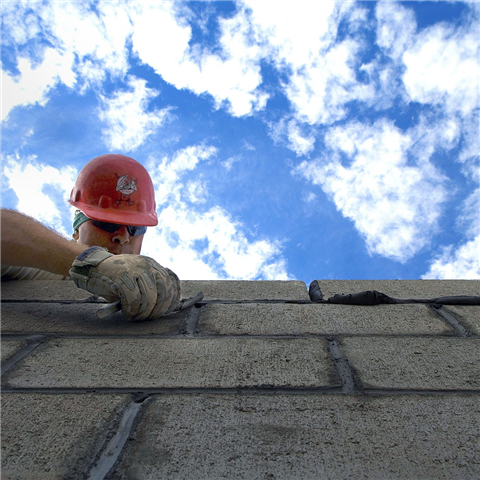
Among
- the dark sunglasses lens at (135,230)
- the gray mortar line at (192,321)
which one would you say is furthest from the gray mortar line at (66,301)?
the dark sunglasses lens at (135,230)

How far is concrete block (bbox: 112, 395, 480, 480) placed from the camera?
2.27 feet

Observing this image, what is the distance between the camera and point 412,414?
0.85 meters

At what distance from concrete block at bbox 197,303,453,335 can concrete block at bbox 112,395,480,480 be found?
393 millimetres

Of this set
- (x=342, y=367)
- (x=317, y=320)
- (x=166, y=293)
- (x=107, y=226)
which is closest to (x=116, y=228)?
(x=107, y=226)

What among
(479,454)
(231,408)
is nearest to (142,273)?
(231,408)

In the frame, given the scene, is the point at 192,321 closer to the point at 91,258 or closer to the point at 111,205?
the point at 91,258

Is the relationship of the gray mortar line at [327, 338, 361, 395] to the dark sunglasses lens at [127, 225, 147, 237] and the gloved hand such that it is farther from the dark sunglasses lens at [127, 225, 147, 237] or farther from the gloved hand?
the dark sunglasses lens at [127, 225, 147, 237]

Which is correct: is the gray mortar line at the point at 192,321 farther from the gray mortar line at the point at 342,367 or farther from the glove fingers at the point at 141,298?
the gray mortar line at the point at 342,367

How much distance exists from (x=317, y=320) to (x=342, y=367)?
1.08 feet

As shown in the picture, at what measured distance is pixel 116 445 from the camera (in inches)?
30.2

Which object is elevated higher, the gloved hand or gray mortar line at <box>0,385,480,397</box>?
the gloved hand

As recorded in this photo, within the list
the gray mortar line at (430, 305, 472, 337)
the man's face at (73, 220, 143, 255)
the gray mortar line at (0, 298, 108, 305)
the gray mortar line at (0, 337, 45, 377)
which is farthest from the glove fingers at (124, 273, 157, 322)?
the man's face at (73, 220, 143, 255)

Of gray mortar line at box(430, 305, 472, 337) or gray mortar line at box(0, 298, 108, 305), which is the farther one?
gray mortar line at box(0, 298, 108, 305)

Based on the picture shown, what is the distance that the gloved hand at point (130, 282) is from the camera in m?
1.28
